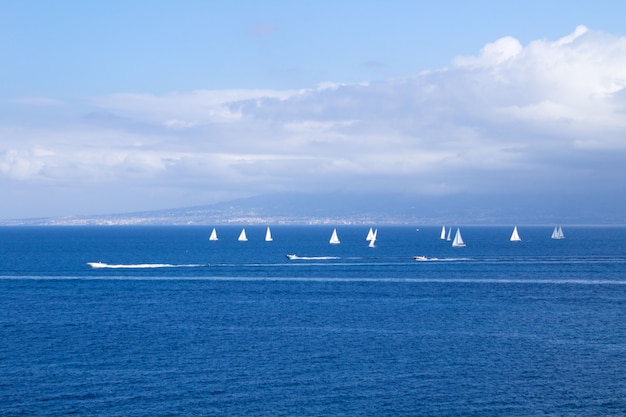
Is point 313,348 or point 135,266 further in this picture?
point 135,266

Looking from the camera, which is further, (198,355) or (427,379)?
(198,355)

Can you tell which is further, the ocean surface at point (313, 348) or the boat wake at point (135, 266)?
the boat wake at point (135, 266)

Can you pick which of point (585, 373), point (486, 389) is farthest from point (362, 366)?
point (585, 373)

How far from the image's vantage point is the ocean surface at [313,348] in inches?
2530

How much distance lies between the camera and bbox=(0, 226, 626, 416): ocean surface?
6425 centimetres

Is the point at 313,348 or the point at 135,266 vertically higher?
the point at 135,266

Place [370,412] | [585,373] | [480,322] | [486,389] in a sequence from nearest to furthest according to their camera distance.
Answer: [370,412] → [486,389] → [585,373] → [480,322]

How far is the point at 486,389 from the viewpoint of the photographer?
68.0m

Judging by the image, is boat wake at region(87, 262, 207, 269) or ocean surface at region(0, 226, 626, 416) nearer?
ocean surface at region(0, 226, 626, 416)

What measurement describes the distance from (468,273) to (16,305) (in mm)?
90669

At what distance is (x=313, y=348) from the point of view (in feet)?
274

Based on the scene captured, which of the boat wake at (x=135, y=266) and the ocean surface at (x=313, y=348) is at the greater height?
the boat wake at (x=135, y=266)

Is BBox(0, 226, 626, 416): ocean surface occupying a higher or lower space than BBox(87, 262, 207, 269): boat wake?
lower

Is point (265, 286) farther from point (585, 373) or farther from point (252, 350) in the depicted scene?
point (585, 373)
